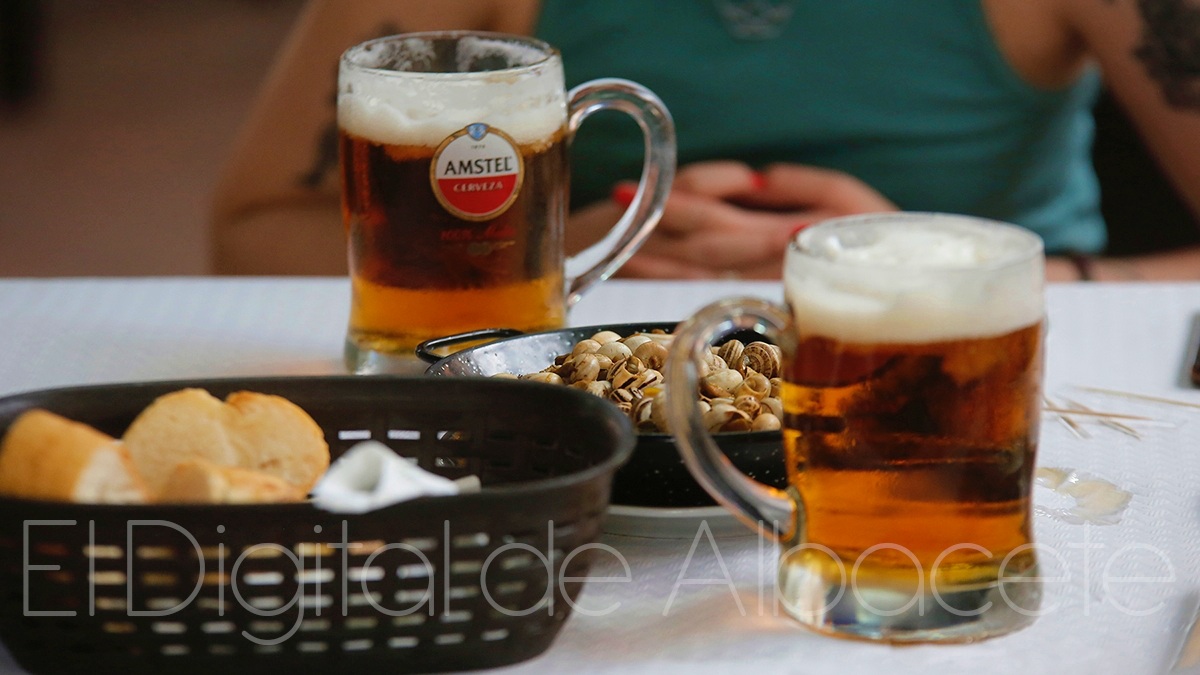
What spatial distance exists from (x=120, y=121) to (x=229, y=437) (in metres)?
3.83

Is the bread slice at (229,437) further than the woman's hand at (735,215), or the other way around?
the woman's hand at (735,215)

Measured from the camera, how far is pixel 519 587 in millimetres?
426

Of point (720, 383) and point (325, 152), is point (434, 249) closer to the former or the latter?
point (720, 383)

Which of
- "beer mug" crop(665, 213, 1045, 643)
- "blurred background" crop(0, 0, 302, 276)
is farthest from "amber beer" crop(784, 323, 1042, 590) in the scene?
"blurred background" crop(0, 0, 302, 276)

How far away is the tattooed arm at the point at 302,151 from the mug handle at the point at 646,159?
52 centimetres

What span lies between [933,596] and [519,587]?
0.13 m

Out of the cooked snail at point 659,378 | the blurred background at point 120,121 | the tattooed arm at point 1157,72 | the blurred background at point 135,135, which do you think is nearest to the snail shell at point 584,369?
the cooked snail at point 659,378

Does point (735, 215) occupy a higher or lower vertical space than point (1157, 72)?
lower

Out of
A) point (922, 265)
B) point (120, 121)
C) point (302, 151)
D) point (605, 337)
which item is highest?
point (922, 265)

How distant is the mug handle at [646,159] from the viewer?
2.55 ft

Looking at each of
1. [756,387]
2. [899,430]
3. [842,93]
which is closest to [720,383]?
[756,387]

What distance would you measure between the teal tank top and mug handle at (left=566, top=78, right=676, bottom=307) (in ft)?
1.64

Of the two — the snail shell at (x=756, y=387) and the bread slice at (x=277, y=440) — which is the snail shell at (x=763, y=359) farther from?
the bread slice at (x=277, y=440)

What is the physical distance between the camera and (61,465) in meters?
0.41
